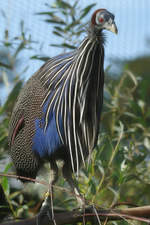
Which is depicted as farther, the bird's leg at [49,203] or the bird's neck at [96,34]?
the bird's leg at [49,203]

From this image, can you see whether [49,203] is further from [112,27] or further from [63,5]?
[63,5]

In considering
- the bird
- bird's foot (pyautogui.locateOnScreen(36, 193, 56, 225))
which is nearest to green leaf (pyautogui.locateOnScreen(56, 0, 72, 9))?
the bird

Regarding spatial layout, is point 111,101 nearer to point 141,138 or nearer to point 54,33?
point 141,138

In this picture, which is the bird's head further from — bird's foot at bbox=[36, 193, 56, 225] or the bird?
bird's foot at bbox=[36, 193, 56, 225]

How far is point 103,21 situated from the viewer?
1.35 m

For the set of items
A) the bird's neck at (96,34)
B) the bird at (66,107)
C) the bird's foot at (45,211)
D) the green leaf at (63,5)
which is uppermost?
the green leaf at (63,5)

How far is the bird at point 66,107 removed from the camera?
1395 millimetres

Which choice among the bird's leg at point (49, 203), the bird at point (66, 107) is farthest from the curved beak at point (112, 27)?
the bird's leg at point (49, 203)

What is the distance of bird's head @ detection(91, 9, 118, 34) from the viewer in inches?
51.8

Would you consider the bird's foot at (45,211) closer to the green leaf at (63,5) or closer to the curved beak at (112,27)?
the curved beak at (112,27)

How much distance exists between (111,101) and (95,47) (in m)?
0.72

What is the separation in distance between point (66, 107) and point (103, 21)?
288mm

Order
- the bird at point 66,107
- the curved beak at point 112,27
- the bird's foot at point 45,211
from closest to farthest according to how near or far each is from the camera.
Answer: the curved beak at point 112,27 < the bird at point 66,107 < the bird's foot at point 45,211

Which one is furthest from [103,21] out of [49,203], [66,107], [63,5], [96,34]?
[63,5]
